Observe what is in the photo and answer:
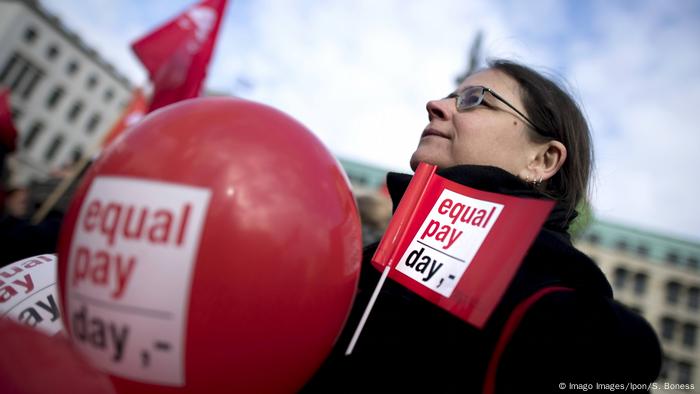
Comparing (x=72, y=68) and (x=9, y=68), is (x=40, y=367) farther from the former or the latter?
(x=72, y=68)

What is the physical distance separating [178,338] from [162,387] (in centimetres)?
13

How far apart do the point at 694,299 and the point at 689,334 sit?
111 inches

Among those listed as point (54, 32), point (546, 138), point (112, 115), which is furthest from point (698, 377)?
point (54, 32)

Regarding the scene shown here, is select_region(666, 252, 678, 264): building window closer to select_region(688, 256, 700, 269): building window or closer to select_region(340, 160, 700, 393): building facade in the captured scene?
select_region(340, 160, 700, 393): building facade

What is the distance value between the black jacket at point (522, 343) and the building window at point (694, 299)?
1435 inches

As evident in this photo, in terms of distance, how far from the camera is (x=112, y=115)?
35.6 m

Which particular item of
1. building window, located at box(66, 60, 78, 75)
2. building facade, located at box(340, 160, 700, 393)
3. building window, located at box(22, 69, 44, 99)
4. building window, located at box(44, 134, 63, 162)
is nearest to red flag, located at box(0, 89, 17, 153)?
building facade, located at box(340, 160, 700, 393)

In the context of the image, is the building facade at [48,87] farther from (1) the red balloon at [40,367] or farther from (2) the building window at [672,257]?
(2) the building window at [672,257]

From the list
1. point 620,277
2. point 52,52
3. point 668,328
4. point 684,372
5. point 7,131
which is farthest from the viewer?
point 52,52

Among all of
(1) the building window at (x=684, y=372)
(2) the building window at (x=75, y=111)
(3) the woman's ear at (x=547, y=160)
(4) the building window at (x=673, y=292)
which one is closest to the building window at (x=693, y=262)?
(4) the building window at (x=673, y=292)

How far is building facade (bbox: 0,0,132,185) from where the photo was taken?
90.2ft

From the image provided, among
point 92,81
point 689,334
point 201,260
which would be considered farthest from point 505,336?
point 92,81

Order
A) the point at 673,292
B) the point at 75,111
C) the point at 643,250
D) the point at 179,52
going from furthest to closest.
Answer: the point at 75,111 → the point at 643,250 → the point at 673,292 → the point at 179,52

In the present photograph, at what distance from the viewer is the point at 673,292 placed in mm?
27938
